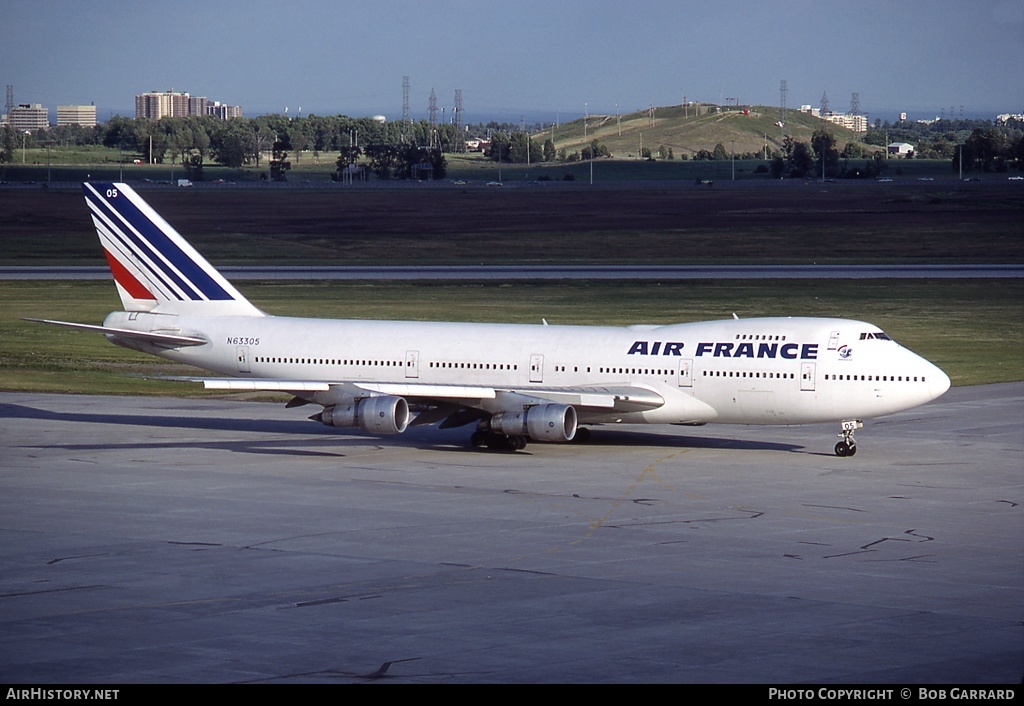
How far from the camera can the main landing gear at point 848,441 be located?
143 feet

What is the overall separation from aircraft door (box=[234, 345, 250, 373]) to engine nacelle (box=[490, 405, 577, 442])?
1033cm

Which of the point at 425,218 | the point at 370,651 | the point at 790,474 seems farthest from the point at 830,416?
the point at 425,218

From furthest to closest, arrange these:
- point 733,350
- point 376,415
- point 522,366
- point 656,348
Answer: point 522,366
point 656,348
point 733,350
point 376,415

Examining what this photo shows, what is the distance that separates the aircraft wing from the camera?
42.7 meters

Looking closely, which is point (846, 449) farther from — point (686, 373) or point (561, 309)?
point (561, 309)

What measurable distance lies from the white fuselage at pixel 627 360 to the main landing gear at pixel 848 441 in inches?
26.2

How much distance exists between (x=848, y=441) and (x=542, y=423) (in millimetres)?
9590

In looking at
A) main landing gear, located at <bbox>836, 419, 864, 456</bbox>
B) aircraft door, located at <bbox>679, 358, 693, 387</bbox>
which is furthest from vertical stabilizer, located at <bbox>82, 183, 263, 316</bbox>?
main landing gear, located at <bbox>836, 419, 864, 456</bbox>

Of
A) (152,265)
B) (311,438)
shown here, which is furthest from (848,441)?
(152,265)

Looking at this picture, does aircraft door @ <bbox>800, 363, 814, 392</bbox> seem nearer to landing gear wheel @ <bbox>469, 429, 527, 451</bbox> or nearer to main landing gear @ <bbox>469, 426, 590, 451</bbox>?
main landing gear @ <bbox>469, 426, 590, 451</bbox>

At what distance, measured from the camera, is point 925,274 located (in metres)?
105

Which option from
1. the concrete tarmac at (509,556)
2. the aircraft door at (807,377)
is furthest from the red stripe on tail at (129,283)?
the aircraft door at (807,377)

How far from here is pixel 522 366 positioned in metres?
45.5
